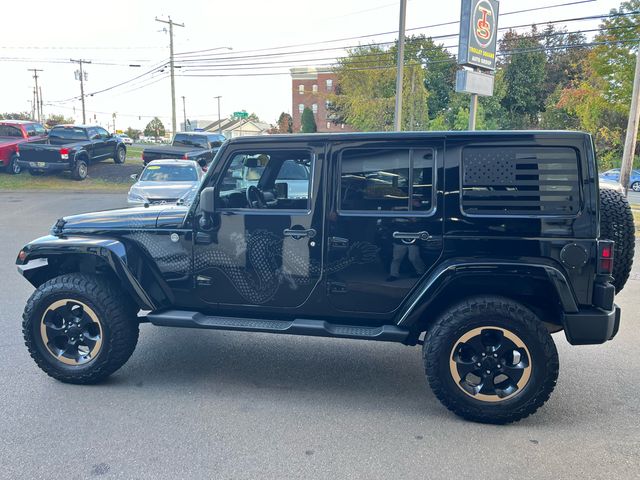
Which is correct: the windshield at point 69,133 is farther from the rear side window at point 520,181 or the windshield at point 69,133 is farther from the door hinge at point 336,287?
the rear side window at point 520,181

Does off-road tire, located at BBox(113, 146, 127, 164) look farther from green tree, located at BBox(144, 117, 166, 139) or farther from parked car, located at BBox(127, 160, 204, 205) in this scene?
green tree, located at BBox(144, 117, 166, 139)

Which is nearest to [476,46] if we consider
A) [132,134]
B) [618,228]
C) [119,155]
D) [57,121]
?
[618,228]

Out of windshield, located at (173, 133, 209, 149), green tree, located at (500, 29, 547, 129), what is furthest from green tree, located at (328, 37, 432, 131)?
windshield, located at (173, 133, 209, 149)

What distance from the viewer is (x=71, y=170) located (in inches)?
772

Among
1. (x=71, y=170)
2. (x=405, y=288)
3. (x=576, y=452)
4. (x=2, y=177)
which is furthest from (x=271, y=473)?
(x=2, y=177)

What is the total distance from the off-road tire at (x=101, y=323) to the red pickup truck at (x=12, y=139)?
61.1 ft

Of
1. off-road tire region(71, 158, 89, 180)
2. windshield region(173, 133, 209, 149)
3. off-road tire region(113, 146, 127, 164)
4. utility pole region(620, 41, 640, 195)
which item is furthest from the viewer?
off-road tire region(113, 146, 127, 164)

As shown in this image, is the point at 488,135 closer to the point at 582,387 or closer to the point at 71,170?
the point at 582,387

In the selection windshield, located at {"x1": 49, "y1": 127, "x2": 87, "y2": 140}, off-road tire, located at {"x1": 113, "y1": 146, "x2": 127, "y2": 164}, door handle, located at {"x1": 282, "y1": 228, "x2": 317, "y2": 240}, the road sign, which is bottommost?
door handle, located at {"x1": 282, "y1": 228, "x2": 317, "y2": 240}

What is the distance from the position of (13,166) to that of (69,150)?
328 centimetres

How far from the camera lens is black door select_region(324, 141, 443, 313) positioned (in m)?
3.62

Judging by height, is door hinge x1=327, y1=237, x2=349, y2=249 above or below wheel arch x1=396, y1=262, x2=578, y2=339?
above

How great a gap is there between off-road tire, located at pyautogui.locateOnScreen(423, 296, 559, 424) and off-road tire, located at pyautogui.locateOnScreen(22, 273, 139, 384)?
2321mm

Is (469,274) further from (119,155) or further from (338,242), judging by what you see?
(119,155)
